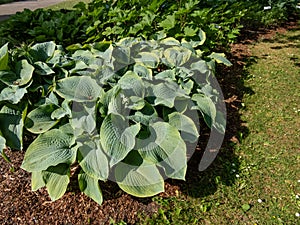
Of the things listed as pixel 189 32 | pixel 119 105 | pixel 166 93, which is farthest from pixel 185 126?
pixel 189 32

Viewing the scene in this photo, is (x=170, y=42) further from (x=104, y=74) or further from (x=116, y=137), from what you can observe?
(x=116, y=137)

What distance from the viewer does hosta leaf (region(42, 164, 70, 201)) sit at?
2.17 metres

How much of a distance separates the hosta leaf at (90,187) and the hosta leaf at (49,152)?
16 centimetres

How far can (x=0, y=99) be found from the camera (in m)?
2.36

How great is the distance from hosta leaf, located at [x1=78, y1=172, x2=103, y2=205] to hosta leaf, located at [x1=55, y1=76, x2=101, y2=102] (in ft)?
1.78

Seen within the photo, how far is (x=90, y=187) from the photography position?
7.23 feet

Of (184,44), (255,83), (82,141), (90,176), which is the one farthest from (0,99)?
(255,83)

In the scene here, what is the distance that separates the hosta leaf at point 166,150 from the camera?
221cm

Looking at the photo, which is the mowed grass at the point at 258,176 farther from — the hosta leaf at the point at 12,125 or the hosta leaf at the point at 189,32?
the hosta leaf at the point at 12,125

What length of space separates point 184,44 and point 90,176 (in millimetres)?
1880

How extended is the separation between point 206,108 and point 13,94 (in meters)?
1.46

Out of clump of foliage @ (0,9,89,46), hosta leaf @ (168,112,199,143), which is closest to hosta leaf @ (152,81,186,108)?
hosta leaf @ (168,112,199,143)

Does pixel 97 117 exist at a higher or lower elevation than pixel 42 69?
lower

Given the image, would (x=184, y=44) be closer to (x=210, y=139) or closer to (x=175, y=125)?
(x=210, y=139)
